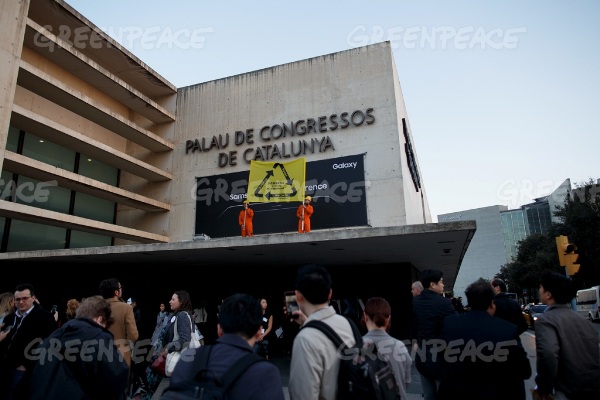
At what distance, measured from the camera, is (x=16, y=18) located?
15.8 metres

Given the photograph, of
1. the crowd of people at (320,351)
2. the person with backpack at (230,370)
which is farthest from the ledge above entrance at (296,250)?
the person with backpack at (230,370)

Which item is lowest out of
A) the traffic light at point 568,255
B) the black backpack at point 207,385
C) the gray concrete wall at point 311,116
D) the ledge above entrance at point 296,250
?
the black backpack at point 207,385

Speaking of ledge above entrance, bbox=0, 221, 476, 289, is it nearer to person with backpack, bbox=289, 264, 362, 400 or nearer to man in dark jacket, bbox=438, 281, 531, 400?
man in dark jacket, bbox=438, 281, 531, 400

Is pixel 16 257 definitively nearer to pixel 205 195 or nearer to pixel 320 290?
pixel 205 195

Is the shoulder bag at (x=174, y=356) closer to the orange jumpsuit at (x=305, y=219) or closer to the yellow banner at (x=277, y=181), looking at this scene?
the orange jumpsuit at (x=305, y=219)

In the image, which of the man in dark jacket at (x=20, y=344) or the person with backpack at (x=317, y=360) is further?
the man in dark jacket at (x=20, y=344)

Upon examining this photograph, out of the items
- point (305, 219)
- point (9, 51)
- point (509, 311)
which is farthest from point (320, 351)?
point (9, 51)

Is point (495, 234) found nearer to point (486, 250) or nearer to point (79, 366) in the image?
point (486, 250)

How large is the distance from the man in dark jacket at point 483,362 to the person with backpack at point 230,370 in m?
1.62

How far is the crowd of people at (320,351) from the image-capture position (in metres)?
2.17

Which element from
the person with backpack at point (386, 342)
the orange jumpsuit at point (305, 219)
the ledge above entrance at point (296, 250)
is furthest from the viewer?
the orange jumpsuit at point (305, 219)

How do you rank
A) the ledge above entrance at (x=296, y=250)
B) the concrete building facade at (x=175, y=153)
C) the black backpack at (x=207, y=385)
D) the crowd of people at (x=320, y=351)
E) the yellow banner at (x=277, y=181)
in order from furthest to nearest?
1. the yellow banner at (x=277, y=181)
2. the concrete building facade at (x=175, y=153)
3. the ledge above entrance at (x=296, y=250)
4. the crowd of people at (x=320, y=351)
5. the black backpack at (x=207, y=385)

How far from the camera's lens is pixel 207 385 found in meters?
1.85

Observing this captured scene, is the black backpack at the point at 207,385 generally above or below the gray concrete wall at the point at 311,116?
below
